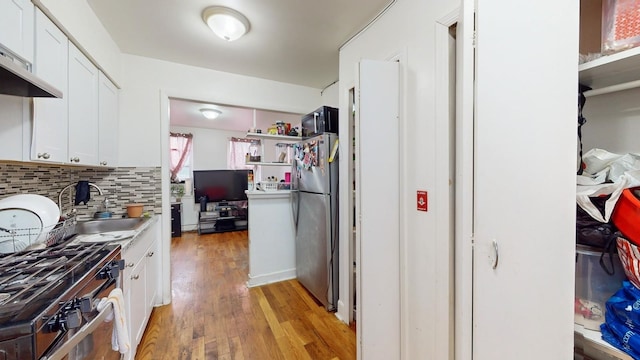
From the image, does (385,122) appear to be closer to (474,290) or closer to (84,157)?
(474,290)

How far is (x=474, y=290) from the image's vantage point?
0.90 metres

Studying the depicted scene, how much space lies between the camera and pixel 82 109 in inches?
65.6

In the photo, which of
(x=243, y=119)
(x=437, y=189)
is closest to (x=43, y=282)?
(x=437, y=189)

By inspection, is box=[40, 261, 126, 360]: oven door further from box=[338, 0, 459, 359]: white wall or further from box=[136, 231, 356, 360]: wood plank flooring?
box=[338, 0, 459, 359]: white wall

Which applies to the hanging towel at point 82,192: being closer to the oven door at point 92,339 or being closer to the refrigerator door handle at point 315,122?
the oven door at point 92,339

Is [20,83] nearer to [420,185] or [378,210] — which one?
[378,210]

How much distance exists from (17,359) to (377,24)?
7.90ft

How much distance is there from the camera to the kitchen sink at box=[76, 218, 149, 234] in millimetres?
2005

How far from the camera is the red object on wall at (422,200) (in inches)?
55.2

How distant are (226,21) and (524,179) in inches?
80.8

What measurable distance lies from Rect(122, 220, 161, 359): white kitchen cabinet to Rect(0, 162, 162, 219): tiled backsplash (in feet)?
1.13

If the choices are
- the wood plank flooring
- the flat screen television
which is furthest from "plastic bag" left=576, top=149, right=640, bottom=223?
the flat screen television

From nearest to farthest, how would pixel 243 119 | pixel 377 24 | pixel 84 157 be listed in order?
pixel 84 157 < pixel 377 24 < pixel 243 119

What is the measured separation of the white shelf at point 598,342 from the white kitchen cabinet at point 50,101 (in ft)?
7.63
